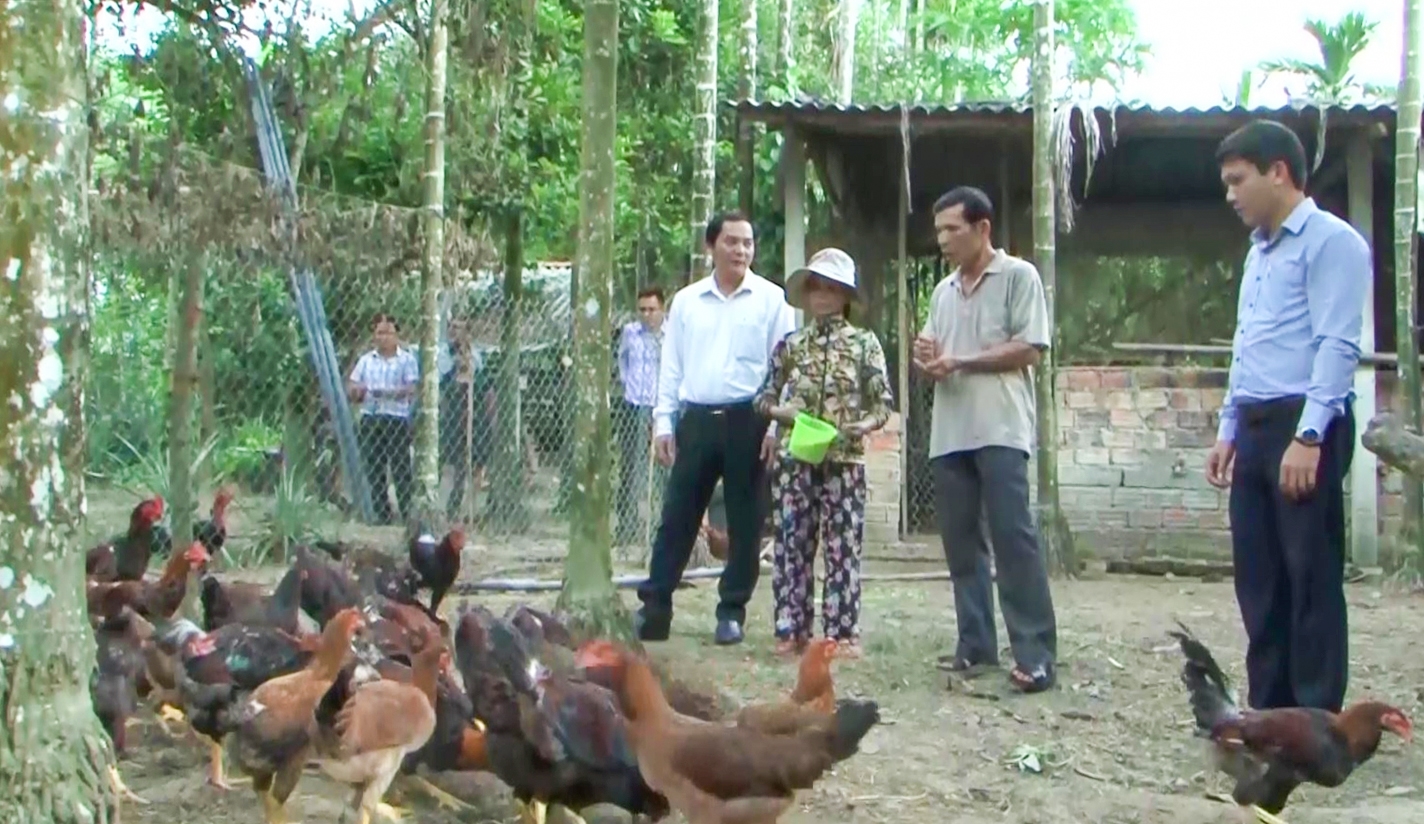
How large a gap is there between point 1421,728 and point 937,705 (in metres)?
1.85

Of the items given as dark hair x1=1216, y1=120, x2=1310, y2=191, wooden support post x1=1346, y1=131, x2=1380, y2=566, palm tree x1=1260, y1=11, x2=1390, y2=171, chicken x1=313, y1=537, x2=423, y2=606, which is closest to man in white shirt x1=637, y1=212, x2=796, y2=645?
chicken x1=313, y1=537, x2=423, y2=606

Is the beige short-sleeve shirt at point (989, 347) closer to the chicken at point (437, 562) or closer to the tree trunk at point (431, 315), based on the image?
the chicken at point (437, 562)

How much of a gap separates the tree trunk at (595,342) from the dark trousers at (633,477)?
4950 mm

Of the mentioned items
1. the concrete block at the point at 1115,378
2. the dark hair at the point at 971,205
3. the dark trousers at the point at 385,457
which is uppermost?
the dark hair at the point at 971,205

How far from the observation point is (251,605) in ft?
20.2

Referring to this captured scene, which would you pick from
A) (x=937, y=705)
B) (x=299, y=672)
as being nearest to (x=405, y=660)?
(x=299, y=672)

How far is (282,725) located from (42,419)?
4.45ft

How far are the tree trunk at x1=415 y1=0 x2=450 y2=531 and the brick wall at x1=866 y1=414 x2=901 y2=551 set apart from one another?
3440mm

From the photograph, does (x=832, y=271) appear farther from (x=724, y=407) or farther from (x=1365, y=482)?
(x=1365, y=482)

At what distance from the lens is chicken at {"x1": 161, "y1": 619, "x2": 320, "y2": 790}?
4.89 meters

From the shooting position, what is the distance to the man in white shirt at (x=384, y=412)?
36.0 feet

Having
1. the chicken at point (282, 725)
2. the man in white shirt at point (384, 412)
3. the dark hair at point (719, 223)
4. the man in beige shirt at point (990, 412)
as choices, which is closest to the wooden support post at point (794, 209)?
the man in white shirt at point (384, 412)

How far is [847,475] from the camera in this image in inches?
272

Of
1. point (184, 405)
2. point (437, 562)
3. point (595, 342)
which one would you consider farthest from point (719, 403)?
point (184, 405)
